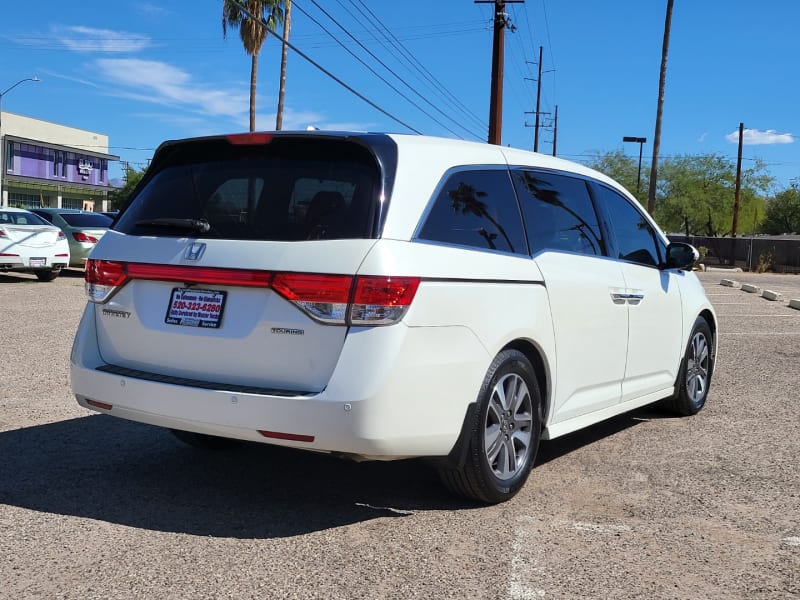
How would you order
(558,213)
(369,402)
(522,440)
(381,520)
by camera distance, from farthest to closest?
(558,213), (522,440), (381,520), (369,402)

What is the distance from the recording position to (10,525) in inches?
162

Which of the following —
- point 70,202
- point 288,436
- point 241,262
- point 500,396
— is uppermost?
point 70,202

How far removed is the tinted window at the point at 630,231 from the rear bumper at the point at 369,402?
81.7 inches

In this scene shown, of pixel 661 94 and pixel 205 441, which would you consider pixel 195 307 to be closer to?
pixel 205 441

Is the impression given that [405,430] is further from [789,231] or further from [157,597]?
[789,231]

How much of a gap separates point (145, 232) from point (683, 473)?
10.8 ft

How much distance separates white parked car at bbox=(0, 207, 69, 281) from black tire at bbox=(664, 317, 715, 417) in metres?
14.6

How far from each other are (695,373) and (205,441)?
3.82 meters

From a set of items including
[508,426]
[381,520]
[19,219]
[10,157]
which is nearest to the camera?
[381,520]

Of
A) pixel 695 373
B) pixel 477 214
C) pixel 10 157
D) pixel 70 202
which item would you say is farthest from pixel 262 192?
pixel 70 202

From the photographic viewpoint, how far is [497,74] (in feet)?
79.3

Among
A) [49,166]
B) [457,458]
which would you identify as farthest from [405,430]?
[49,166]

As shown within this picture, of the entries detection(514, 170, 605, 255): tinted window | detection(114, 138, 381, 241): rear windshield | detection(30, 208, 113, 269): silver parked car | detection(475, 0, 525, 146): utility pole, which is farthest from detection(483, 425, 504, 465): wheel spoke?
detection(475, 0, 525, 146): utility pole

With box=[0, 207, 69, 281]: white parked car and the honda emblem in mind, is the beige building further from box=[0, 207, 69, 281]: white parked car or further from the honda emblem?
the honda emblem
